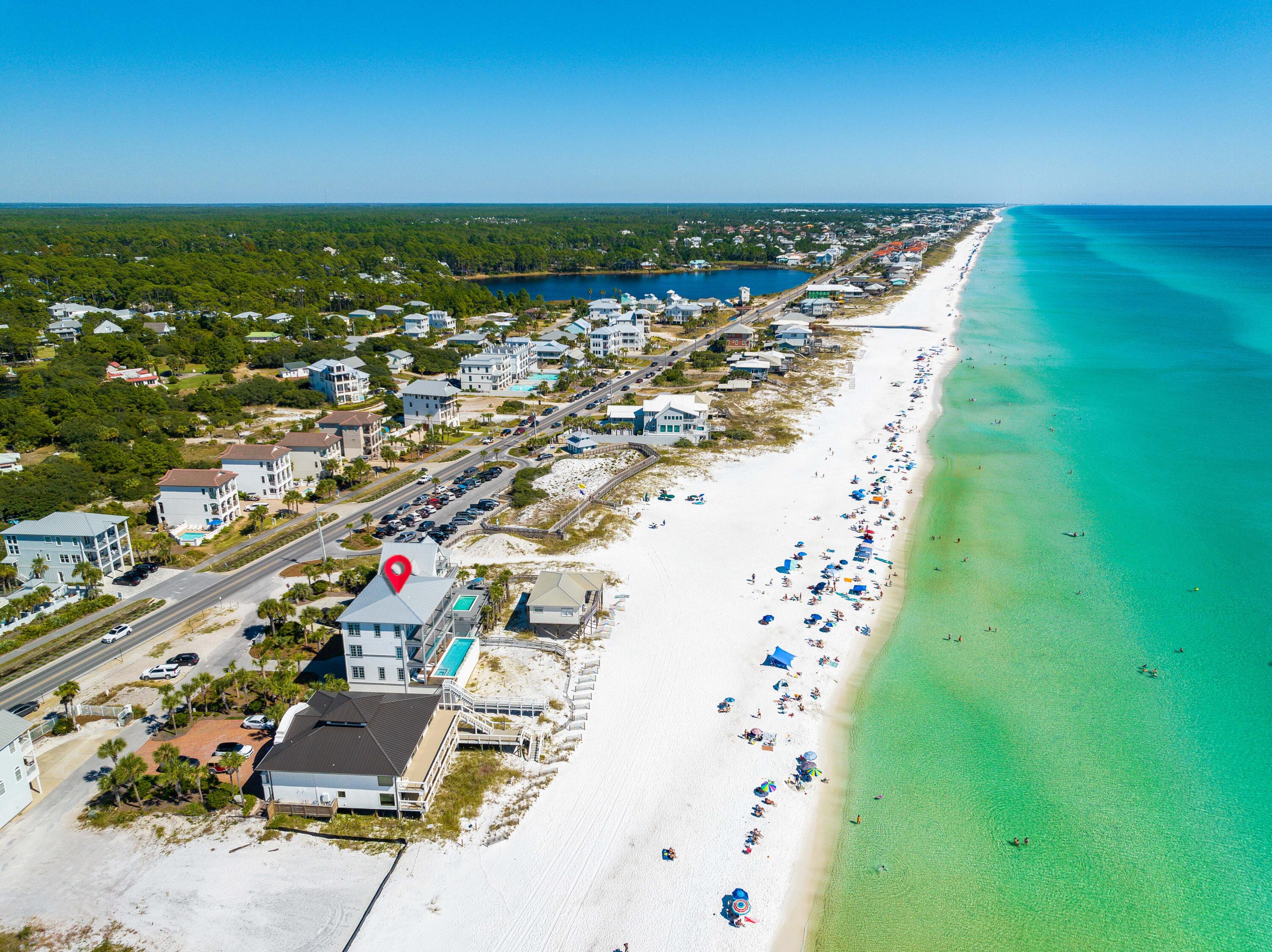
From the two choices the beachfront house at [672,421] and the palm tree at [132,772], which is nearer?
the palm tree at [132,772]

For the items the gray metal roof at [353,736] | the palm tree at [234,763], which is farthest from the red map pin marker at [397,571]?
the palm tree at [234,763]

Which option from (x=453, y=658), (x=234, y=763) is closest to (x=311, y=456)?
(x=453, y=658)

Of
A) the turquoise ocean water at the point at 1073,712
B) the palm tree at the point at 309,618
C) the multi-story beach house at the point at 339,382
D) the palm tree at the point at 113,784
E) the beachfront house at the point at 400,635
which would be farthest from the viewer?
the multi-story beach house at the point at 339,382

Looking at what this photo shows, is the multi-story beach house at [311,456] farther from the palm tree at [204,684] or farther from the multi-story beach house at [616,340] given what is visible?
the multi-story beach house at [616,340]

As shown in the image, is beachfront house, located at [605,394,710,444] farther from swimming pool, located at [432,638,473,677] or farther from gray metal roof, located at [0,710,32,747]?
gray metal roof, located at [0,710,32,747]

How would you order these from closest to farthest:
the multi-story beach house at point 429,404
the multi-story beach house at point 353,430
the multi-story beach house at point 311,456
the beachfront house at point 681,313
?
the multi-story beach house at point 311,456 < the multi-story beach house at point 353,430 < the multi-story beach house at point 429,404 < the beachfront house at point 681,313

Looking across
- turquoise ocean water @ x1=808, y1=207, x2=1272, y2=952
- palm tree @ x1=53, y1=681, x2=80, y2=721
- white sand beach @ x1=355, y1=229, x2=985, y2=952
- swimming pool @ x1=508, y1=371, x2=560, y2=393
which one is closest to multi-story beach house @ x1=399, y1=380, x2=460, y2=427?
swimming pool @ x1=508, y1=371, x2=560, y2=393

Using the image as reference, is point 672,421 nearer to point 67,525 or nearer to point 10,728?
point 67,525

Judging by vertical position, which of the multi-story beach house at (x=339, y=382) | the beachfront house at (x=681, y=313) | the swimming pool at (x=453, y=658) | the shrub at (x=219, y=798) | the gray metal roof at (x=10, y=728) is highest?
the beachfront house at (x=681, y=313)
